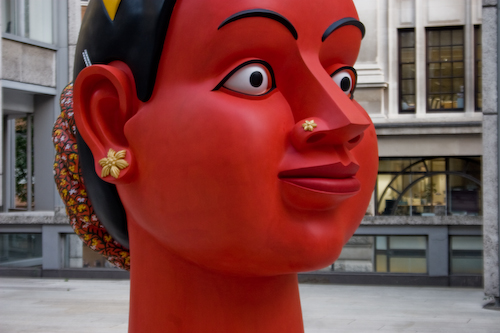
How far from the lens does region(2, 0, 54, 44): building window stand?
1335cm

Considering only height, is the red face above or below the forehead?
below

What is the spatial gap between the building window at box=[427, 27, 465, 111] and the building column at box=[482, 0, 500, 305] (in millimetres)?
6847

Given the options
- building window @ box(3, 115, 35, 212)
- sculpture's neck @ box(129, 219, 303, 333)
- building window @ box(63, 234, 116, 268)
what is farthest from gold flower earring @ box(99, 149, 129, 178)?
building window @ box(3, 115, 35, 212)

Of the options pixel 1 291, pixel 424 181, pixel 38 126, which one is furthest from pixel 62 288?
pixel 424 181

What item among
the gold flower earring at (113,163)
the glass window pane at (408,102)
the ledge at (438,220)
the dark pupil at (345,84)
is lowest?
the ledge at (438,220)

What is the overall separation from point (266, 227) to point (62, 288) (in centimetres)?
819

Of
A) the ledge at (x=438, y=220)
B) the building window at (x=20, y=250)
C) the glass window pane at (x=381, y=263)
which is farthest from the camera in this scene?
the building window at (x=20, y=250)

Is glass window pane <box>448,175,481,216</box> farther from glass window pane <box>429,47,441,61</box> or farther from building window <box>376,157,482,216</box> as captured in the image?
glass window pane <box>429,47,441,61</box>

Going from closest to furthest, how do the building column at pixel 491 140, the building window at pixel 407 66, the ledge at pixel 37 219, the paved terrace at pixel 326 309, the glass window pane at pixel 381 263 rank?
the paved terrace at pixel 326 309, the building column at pixel 491 140, the glass window pane at pixel 381 263, the ledge at pixel 37 219, the building window at pixel 407 66

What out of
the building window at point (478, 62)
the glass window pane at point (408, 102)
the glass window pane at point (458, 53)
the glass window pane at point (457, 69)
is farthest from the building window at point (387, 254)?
the glass window pane at point (458, 53)

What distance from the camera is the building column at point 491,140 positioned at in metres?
7.45

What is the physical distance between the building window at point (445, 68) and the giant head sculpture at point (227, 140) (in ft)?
42.2

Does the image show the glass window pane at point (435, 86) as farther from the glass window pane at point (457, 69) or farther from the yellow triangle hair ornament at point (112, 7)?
the yellow triangle hair ornament at point (112, 7)

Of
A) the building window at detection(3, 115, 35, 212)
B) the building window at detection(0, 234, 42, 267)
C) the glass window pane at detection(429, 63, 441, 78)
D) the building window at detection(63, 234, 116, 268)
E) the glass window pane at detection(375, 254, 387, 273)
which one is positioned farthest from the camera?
the building window at detection(3, 115, 35, 212)
